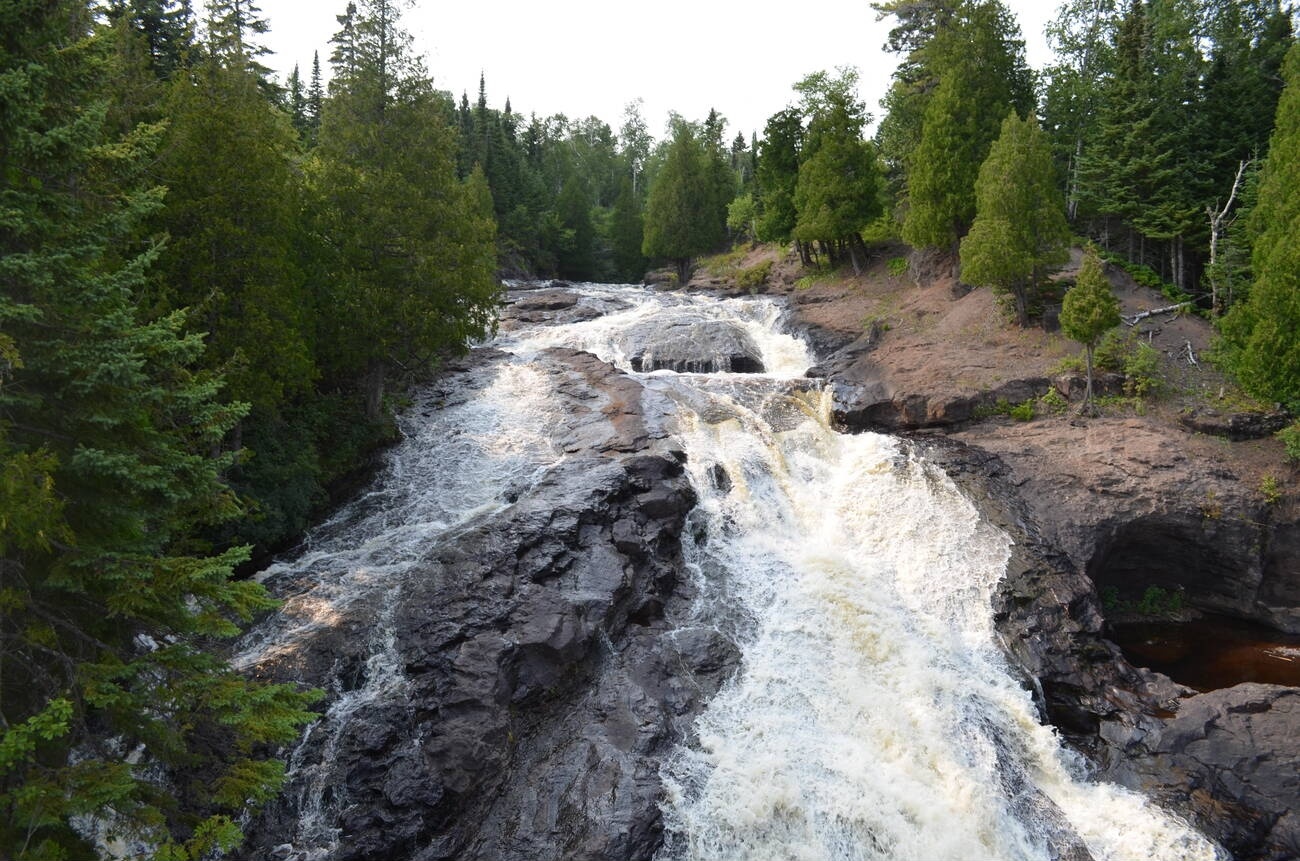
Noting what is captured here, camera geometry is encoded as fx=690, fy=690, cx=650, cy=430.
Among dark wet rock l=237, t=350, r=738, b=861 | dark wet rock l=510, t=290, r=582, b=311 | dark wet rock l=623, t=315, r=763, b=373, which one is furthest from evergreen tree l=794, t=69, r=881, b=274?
dark wet rock l=237, t=350, r=738, b=861

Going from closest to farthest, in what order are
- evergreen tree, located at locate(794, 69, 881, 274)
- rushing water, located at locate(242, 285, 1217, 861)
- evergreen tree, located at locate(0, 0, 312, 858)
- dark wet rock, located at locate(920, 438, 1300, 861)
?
evergreen tree, located at locate(0, 0, 312, 858) < rushing water, located at locate(242, 285, 1217, 861) < dark wet rock, located at locate(920, 438, 1300, 861) < evergreen tree, located at locate(794, 69, 881, 274)

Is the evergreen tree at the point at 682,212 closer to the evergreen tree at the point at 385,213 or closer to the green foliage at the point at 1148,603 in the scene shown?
the evergreen tree at the point at 385,213

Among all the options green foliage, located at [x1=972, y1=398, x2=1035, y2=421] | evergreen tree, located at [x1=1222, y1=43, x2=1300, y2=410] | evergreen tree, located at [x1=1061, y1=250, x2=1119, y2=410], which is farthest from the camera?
green foliage, located at [x1=972, y1=398, x2=1035, y2=421]

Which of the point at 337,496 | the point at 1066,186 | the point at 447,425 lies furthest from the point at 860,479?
the point at 1066,186

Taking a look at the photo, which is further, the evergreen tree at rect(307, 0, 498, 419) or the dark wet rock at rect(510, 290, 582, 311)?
the dark wet rock at rect(510, 290, 582, 311)

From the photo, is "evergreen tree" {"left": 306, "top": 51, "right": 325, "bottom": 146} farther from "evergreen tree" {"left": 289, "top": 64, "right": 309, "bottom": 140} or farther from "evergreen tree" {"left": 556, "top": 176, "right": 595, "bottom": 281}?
"evergreen tree" {"left": 556, "top": 176, "right": 595, "bottom": 281}

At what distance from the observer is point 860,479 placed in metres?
17.6

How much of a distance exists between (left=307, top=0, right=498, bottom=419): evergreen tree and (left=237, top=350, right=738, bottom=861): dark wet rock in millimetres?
6269

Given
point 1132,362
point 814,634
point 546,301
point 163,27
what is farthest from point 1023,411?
point 163,27

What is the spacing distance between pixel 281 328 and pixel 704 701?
36.3ft

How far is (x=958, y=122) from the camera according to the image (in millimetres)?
28641

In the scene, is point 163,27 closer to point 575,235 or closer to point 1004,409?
point 1004,409

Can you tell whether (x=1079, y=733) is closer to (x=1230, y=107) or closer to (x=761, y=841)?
(x=761, y=841)

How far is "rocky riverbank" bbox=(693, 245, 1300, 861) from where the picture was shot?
11367 millimetres
